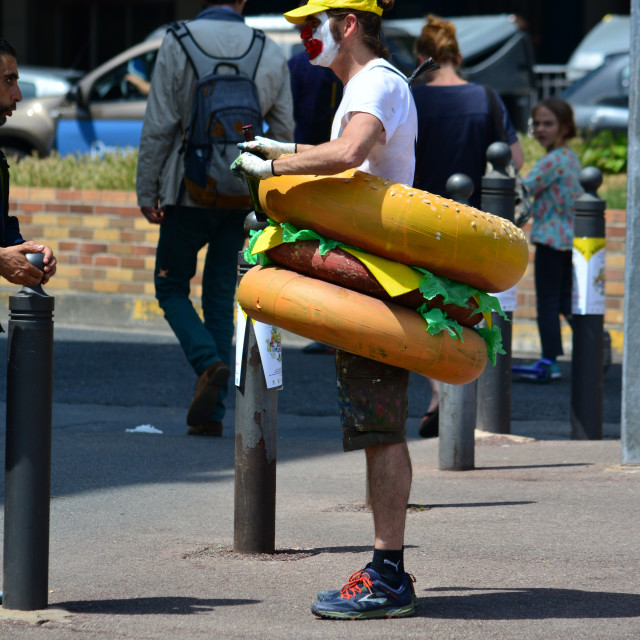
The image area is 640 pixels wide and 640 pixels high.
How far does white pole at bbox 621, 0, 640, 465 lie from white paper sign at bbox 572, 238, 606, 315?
865mm

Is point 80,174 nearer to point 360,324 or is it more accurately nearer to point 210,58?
point 210,58

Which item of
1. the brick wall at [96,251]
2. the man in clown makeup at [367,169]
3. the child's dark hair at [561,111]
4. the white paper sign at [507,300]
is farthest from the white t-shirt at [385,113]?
the brick wall at [96,251]

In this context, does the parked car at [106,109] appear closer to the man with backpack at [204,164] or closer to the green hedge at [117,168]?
the green hedge at [117,168]

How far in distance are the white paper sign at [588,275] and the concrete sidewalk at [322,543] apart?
716 mm

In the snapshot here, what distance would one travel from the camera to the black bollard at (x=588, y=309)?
6.86 m

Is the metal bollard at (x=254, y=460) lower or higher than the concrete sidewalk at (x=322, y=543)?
higher

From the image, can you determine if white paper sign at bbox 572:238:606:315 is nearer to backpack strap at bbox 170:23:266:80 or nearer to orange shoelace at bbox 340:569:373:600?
backpack strap at bbox 170:23:266:80

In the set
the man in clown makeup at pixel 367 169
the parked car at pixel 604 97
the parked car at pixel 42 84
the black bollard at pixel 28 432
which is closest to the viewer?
the black bollard at pixel 28 432

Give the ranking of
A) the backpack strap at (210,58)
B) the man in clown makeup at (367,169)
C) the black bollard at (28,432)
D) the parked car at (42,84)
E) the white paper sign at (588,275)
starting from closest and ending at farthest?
1. the black bollard at (28,432)
2. the man in clown makeup at (367,169)
3. the backpack strap at (210,58)
4. the white paper sign at (588,275)
5. the parked car at (42,84)

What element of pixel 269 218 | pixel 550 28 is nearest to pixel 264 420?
pixel 269 218

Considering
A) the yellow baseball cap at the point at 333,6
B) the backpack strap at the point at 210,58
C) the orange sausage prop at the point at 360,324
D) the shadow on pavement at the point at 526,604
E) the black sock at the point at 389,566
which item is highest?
the yellow baseball cap at the point at 333,6

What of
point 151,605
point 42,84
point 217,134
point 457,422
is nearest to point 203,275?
point 217,134

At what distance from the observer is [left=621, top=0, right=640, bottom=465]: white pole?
5.94 metres

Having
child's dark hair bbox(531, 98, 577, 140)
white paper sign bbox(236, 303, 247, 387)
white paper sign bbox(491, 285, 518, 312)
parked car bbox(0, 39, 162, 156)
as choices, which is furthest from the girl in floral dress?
parked car bbox(0, 39, 162, 156)
